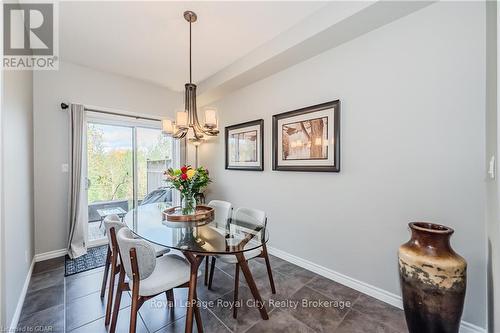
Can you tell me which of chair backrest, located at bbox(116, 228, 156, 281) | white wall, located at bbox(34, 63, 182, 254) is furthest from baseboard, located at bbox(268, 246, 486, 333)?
white wall, located at bbox(34, 63, 182, 254)

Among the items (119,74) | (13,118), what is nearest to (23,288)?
(13,118)

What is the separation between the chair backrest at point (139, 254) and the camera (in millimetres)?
1353

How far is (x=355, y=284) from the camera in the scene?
2201 mm

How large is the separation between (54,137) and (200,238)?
289 centimetres

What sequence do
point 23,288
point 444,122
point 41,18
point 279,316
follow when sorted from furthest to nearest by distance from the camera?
point 41,18, point 23,288, point 279,316, point 444,122

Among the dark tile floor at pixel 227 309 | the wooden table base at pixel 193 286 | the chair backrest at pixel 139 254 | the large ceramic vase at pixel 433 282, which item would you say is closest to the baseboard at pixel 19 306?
the dark tile floor at pixel 227 309

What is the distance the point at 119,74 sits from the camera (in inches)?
140

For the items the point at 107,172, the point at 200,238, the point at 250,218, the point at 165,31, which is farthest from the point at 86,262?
the point at 165,31

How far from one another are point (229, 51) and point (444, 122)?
2480 mm

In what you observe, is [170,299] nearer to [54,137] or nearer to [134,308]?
[134,308]

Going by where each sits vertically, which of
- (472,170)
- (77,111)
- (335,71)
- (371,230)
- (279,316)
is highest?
(335,71)

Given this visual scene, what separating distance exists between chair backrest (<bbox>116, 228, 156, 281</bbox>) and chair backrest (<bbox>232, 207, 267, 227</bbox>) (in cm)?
95

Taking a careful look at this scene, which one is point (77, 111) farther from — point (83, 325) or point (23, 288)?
point (83, 325)

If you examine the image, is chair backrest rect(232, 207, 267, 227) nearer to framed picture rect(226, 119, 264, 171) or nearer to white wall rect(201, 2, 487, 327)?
white wall rect(201, 2, 487, 327)
